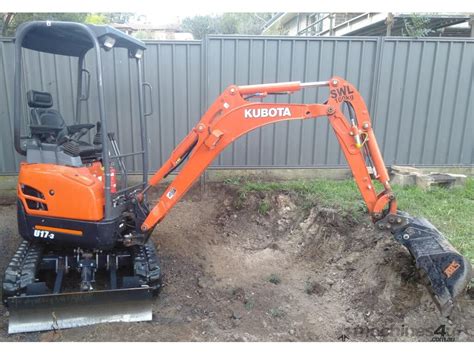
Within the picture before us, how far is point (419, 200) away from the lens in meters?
5.27

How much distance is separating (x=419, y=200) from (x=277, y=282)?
8.56 ft

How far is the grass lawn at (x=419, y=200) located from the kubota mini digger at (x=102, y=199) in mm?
A: 1228

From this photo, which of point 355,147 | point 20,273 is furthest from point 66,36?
point 355,147

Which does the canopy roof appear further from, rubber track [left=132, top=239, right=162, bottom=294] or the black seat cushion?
rubber track [left=132, top=239, right=162, bottom=294]

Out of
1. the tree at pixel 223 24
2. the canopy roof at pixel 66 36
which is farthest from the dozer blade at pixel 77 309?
the tree at pixel 223 24

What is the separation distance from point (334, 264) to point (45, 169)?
3136 mm

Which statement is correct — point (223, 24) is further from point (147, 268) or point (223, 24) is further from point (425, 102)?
point (147, 268)

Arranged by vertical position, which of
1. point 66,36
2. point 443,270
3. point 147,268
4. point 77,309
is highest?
point 66,36

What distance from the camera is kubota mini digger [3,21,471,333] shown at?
3158 millimetres

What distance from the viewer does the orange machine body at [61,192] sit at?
3314mm

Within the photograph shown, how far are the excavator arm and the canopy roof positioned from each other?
3.53ft

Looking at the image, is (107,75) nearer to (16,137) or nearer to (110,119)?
(110,119)

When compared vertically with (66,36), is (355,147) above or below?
below

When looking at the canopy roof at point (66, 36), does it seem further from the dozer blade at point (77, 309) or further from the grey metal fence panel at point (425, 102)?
the grey metal fence panel at point (425, 102)
